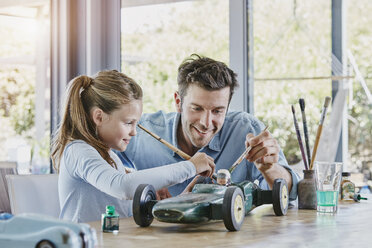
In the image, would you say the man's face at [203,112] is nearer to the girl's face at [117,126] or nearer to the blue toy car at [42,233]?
the girl's face at [117,126]

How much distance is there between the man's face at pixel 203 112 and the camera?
7.23 ft

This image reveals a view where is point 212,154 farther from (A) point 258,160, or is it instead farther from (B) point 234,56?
(B) point 234,56

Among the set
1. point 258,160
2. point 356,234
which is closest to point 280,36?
point 258,160

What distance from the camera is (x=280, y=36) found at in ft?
10.2

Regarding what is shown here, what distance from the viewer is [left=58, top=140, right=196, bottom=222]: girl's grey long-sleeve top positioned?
1.61 metres

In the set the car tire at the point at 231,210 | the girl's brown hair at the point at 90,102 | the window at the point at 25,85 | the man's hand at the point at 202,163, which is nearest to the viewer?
the car tire at the point at 231,210

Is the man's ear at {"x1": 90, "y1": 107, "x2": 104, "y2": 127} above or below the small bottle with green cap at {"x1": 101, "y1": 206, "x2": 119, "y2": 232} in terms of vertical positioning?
above

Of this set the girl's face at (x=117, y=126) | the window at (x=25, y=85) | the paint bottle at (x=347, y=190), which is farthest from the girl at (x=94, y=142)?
the window at (x=25, y=85)

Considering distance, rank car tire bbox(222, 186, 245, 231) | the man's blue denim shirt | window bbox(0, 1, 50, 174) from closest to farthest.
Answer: car tire bbox(222, 186, 245, 231)
the man's blue denim shirt
window bbox(0, 1, 50, 174)

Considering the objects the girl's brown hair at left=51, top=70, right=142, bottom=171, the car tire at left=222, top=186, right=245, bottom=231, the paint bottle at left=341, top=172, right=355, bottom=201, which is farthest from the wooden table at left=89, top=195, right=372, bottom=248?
the girl's brown hair at left=51, top=70, right=142, bottom=171

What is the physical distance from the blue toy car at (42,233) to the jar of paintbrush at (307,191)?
1041 mm

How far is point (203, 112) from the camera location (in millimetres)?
2225

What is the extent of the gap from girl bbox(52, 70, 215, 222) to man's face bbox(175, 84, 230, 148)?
8.8 inches

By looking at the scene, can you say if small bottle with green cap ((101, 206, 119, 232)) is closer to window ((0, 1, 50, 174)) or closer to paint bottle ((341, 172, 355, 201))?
paint bottle ((341, 172, 355, 201))
